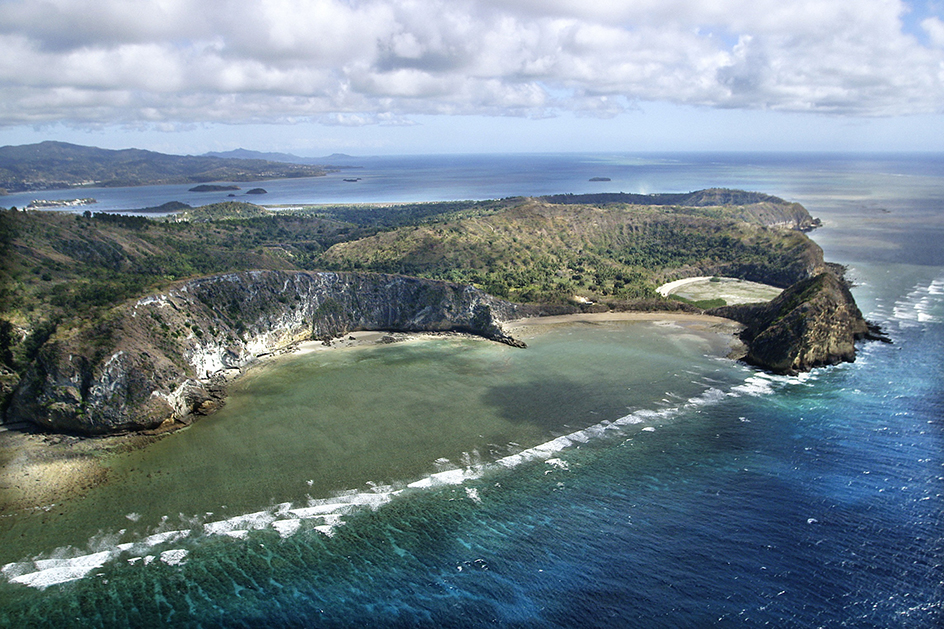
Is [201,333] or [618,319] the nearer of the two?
[201,333]

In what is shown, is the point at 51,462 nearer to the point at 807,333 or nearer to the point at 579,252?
the point at 807,333

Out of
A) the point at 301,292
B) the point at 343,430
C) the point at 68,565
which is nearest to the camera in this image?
the point at 68,565

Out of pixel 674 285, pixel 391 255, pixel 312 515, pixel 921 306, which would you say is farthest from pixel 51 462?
pixel 921 306

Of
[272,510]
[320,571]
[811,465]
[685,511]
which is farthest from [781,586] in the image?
[272,510]

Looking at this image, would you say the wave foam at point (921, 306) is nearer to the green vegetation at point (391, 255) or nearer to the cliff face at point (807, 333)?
the cliff face at point (807, 333)

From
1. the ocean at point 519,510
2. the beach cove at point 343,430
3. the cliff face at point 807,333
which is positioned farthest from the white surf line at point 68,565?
the cliff face at point 807,333

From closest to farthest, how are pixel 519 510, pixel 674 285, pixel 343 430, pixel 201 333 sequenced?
pixel 519 510 < pixel 343 430 < pixel 201 333 < pixel 674 285

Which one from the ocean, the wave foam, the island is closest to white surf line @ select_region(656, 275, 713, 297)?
the island
